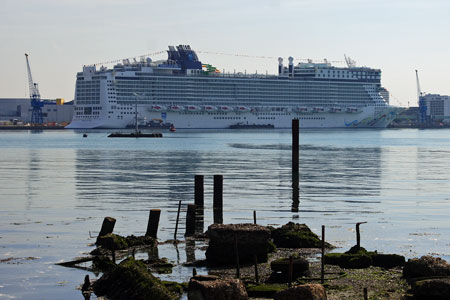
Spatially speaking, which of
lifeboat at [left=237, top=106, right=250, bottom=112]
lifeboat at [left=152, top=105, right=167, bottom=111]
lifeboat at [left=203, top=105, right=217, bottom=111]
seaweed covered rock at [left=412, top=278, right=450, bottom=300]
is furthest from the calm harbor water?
lifeboat at [left=237, top=106, right=250, bottom=112]

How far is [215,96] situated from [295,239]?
507 feet

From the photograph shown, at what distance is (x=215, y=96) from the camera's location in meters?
174

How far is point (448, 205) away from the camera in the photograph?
30625mm

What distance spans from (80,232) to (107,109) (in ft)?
467

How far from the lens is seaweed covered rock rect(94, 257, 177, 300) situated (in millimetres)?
14703

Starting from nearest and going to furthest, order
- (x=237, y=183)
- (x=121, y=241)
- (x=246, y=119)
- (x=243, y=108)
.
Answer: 1. (x=121, y=241)
2. (x=237, y=183)
3. (x=243, y=108)
4. (x=246, y=119)

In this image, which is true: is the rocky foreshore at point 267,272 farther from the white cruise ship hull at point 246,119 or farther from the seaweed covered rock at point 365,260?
the white cruise ship hull at point 246,119

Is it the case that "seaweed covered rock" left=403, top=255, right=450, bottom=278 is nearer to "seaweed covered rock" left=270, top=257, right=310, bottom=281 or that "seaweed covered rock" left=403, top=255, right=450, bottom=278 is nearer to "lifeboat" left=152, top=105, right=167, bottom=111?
"seaweed covered rock" left=270, top=257, right=310, bottom=281

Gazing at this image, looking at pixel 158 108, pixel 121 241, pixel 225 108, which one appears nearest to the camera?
pixel 121 241

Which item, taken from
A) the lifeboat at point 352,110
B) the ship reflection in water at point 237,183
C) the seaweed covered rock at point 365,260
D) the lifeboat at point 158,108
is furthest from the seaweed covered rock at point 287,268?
the lifeboat at point 352,110

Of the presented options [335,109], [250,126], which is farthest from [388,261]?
[335,109]

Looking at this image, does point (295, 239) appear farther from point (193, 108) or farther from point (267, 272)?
point (193, 108)

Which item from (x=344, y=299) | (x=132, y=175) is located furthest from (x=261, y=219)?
(x=132, y=175)

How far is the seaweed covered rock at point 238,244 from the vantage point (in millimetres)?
17734
